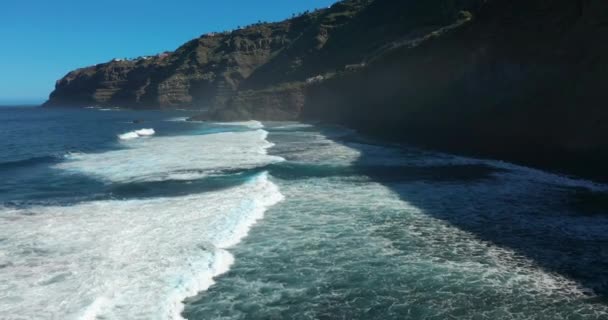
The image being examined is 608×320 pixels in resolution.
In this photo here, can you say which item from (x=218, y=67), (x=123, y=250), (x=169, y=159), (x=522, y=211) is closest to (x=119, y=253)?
(x=123, y=250)

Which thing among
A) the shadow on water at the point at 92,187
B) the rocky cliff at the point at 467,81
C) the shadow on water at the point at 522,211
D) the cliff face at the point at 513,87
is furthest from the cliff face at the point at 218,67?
the shadow on water at the point at 522,211

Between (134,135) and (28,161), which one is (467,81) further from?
(134,135)

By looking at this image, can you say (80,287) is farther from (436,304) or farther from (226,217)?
(436,304)

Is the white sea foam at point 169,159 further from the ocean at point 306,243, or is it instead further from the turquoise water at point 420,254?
the turquoise water at point 420,254

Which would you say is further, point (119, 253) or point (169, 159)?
point (169, 159)

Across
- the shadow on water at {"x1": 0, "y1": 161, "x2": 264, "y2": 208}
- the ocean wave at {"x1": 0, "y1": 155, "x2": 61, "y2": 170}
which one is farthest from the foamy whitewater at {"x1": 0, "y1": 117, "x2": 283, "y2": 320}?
the ocean wave at {"x1": 0, "y1": 155, "x2": 61, "y2": 170}

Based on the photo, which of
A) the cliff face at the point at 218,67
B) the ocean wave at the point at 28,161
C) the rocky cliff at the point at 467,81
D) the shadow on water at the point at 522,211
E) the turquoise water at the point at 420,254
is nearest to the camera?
the turquoise water at the point at 420,254
